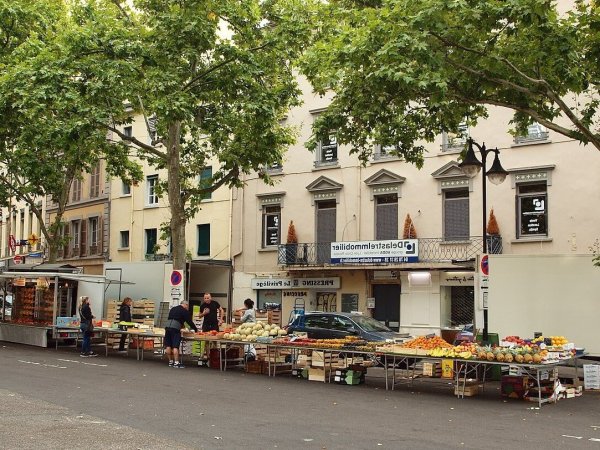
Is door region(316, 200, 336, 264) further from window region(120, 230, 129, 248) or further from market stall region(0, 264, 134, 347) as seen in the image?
window region(120, 230, 129, 248)

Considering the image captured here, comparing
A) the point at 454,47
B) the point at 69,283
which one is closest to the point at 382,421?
the point at 454,47

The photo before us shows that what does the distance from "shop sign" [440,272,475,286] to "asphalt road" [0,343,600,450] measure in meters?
10.6

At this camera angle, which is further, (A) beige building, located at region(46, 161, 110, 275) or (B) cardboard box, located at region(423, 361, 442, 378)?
(A) beige building, located at region(46, 161, 110, 275)

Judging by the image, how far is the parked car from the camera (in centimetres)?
2053

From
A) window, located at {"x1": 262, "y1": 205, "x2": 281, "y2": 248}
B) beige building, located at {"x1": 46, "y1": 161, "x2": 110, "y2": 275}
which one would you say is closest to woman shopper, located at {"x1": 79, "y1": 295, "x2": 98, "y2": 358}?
window, located at {"x1": 262, "y1": 205, "x2": 281, "y2": 248}

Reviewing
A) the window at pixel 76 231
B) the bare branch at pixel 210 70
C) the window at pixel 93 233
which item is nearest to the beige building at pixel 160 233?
the window at pixel 93 233

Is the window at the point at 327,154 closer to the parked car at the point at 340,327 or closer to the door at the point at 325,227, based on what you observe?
the door at the point at 325,227

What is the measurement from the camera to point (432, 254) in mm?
28359

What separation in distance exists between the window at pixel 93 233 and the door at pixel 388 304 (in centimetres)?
1936

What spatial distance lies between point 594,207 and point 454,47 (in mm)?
12017

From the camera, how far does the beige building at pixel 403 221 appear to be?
26062 millimetres

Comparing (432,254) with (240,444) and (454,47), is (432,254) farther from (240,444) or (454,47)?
(240,444)

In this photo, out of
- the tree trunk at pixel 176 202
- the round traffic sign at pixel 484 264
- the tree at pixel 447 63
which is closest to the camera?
the tree at pixel 447 63

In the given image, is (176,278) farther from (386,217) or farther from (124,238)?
(124,238)
